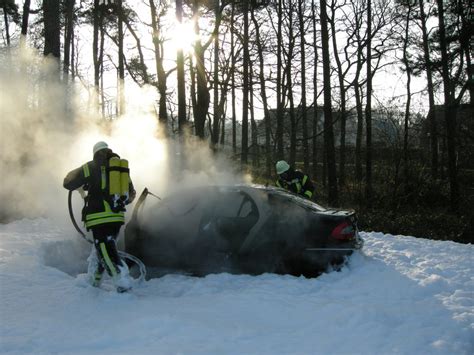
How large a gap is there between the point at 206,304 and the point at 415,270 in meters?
3.07

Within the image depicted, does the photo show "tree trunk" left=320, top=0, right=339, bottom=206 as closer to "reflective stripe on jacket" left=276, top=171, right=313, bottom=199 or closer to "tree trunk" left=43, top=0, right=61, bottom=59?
"reflective stripe on jacket" left=276, top=171, right=313, bottom=199

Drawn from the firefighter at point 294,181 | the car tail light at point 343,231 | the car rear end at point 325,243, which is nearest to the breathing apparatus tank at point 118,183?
the car rear end at point 325,243

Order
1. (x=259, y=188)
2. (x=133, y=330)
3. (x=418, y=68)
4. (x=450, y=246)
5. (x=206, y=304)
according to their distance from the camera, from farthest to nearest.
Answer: (x=418, y=68), (x=450, y=246), (x=259, y=188), (x=206, y=304), (x=133, y=330)

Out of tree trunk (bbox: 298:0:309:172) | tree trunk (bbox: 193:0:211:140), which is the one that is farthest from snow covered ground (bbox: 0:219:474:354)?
tree trunk (bbox: 298:0:309:172)

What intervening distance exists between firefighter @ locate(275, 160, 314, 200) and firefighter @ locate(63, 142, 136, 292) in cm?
458

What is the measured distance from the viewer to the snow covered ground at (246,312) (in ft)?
11.5

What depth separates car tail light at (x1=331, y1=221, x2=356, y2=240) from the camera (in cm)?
521

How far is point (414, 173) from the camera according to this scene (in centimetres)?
1750

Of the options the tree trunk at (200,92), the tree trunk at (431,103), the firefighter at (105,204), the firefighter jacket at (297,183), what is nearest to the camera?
the firefighter at (105,204)

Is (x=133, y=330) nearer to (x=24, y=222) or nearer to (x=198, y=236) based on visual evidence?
(x=198, y=236)

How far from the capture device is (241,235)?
527 centimetres

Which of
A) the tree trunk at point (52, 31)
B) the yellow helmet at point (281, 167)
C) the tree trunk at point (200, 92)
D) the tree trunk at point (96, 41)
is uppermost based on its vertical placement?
the tree trunk at point (96, 41)

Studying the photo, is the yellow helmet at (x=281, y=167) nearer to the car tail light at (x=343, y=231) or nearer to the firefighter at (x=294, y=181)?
the firefighter at (x=294, y=181)

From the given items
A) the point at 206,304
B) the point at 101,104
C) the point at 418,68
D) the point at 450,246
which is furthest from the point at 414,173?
the point at 101,104
